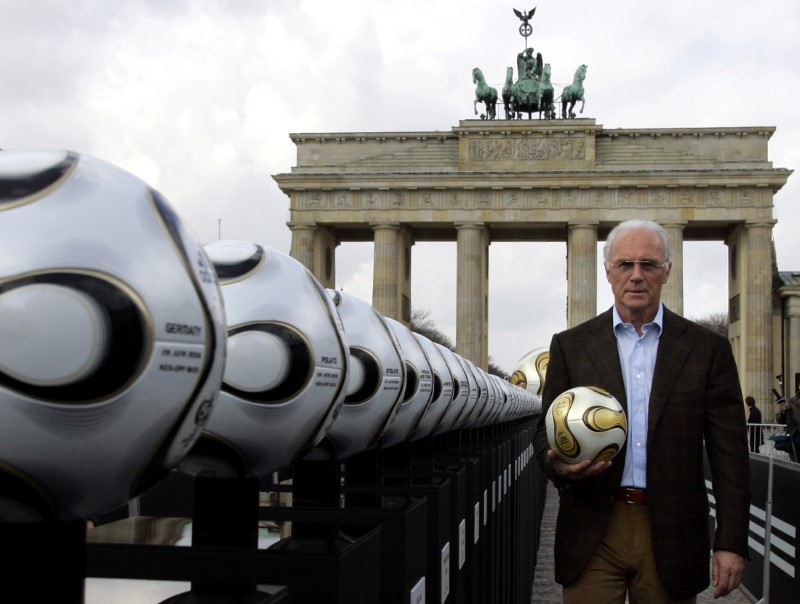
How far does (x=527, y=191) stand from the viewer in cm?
5759

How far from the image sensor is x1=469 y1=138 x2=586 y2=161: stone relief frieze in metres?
57.9

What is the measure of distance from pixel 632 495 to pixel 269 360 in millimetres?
2333

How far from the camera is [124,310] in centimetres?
130

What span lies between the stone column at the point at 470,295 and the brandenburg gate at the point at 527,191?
7 cm

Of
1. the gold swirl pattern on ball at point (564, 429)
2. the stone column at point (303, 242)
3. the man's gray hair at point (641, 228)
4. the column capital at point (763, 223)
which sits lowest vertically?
the gold swirl pattern on ball at point (564, 429)

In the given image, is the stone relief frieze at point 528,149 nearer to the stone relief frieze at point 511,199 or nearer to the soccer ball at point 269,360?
the stone relief frieze at point 511,199

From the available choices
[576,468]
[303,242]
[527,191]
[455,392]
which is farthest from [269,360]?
[527,191]

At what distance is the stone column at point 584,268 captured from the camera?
5712 cm

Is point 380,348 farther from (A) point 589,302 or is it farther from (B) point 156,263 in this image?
(A) point 589,302

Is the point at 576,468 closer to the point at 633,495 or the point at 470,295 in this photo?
the point at 633,495

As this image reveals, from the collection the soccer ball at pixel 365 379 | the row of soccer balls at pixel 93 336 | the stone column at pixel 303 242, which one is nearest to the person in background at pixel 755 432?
the soccer ball at pixel 365 379

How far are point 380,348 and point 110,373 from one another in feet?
5.42

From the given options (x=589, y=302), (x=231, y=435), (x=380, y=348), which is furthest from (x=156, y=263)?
(x=589, y=302)

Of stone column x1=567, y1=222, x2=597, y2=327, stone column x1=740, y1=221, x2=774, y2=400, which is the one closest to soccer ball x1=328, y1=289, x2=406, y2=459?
stone column x1=740, y1=221, x2=774, y2=400
